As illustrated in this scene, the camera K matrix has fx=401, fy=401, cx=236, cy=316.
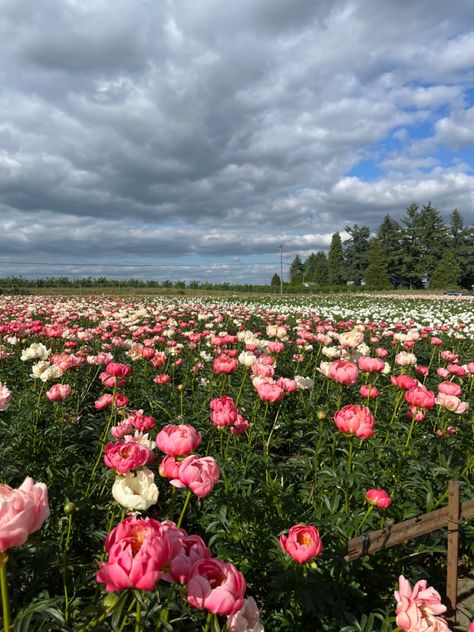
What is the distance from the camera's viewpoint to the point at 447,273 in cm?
5200

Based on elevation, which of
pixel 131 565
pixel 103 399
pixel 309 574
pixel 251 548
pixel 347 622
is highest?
pixel 131 565

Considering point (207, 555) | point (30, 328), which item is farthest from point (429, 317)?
point (207, 555)

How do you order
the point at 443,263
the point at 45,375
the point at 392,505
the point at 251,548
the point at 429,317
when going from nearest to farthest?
the point at 251,548 → the point at 392,505 → the point at 45,375 → the point at 429,317 → the point at 443,263

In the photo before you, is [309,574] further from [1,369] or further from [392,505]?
[1,369]

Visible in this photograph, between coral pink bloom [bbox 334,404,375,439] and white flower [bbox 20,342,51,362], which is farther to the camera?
white flower [bbox 20,342,51,362]

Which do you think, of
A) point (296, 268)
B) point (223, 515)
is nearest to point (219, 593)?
point (223, 515)

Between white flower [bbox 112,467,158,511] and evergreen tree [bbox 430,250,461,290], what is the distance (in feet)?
186

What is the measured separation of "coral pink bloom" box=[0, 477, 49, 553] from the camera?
767 millimetres

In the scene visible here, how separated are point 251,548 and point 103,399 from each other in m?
1.28

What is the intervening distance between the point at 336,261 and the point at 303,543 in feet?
224

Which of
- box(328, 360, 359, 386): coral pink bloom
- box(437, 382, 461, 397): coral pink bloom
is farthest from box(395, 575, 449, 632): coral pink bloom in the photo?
box(437, 382, 461, 397): coral pink bloom

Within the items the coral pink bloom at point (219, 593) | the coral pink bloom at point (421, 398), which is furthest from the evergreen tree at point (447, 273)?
the coral pink bloom at point (219, 593)

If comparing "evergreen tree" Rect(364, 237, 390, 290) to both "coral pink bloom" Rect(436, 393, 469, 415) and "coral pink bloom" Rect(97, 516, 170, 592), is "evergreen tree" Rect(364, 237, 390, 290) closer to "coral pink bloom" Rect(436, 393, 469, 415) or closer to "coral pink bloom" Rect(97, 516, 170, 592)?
"coral pink bloom" Rect(436, 393, 469, 415)

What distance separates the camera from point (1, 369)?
15.0ft
